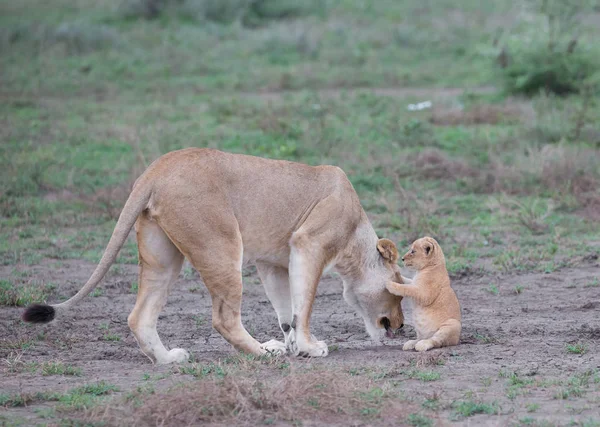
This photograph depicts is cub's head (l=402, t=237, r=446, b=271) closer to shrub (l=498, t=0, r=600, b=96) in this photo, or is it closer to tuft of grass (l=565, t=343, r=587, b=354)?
tuft of grass (l=565, t=343, r=587, b=354)

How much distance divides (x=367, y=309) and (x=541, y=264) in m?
2.38

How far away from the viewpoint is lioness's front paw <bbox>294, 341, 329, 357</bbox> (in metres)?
5.89

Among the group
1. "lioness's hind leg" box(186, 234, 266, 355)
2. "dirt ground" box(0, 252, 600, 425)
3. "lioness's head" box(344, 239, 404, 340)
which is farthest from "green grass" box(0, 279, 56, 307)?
"lioness's head" box(344, 239, 404, 340)

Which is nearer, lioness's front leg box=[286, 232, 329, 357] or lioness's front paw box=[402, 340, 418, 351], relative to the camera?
lioness's front leg box=[286, 232, 329, 357]

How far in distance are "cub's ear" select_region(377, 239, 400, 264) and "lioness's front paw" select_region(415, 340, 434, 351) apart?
577mm

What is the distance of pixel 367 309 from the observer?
6309 mm

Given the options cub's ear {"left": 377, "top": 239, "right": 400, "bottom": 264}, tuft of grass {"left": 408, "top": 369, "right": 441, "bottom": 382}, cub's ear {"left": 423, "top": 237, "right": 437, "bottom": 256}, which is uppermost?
cub's ear {"left": 377, "top": 239, "right": 400, "bottom": 264}

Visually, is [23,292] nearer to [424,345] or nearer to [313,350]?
[313,350]

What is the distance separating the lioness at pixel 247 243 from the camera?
557 centimetres

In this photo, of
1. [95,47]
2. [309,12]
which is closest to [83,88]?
[95,47]

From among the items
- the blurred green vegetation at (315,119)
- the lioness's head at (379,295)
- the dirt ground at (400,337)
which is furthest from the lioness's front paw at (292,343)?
the blurred green vegetation at (315,119)

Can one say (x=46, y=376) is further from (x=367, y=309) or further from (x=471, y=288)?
(x=471, y=288)

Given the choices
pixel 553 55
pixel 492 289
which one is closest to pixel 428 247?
pixel 492 289

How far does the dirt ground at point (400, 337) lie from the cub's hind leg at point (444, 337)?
0.07 metres
